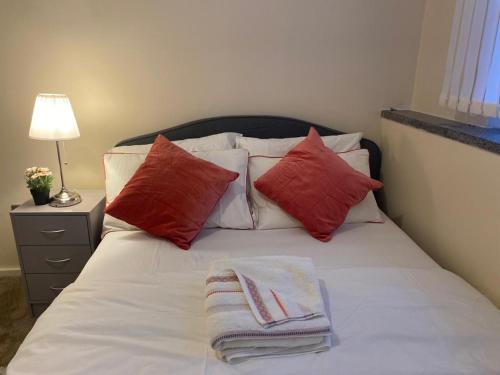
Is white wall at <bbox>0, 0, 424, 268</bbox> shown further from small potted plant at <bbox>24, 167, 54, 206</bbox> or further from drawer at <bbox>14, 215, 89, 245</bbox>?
drawer at <bbox>14, 215, 89, 245</bbox>

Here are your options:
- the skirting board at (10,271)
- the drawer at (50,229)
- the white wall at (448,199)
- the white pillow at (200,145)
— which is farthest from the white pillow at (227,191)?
the skirting board at (10,271)

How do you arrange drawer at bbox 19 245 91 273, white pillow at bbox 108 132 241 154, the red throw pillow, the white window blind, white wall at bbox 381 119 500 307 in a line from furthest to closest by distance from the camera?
white pillow at bbox 108 132 241 154, drawer at bbox 19 245 91 273, the red throw pillow, the white window blind, white wall at bbox 381 119 500 307

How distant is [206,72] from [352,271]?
143 centimetres

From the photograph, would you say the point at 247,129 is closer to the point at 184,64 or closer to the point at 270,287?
the point at 184,64

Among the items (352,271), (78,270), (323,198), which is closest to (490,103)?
(323,198)

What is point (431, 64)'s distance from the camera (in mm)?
2070

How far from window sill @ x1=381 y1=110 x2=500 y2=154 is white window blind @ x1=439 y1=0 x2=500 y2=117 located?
9 centimetres

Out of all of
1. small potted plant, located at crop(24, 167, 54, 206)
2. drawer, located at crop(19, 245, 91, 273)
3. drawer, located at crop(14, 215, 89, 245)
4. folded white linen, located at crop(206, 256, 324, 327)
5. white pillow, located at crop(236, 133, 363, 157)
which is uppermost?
white pillow, located at crop(236, 133, 363, 157)

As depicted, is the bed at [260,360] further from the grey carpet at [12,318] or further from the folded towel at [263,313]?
the grey carpet at [12,318]

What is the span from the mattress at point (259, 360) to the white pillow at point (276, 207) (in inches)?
9.2

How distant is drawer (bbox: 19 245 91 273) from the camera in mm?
1850

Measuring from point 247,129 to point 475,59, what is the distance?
1210 millimetres

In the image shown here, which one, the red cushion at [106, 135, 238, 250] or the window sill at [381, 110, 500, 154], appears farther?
the red cushion at [106, 135, 238, 250]

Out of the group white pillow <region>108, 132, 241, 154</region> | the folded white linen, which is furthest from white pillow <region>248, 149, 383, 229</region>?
the folded white linen
